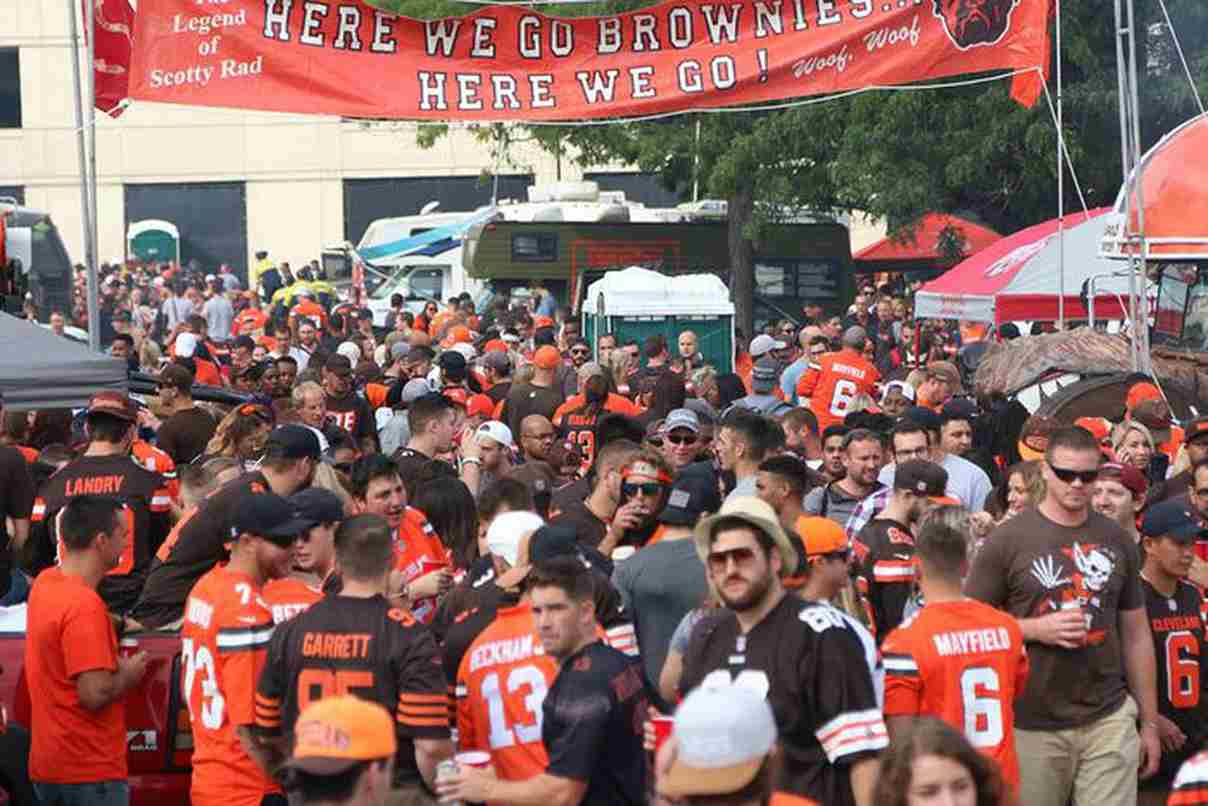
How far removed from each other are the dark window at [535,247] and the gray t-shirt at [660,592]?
25302 millimetres

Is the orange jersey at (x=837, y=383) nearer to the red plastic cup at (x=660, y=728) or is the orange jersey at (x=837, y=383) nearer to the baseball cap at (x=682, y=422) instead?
the baseball cap at (x=682, y=422)

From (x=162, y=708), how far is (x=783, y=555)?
347 centimetres

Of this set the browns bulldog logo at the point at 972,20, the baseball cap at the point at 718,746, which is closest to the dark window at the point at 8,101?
the browns bulldog logo at the point at 972,20

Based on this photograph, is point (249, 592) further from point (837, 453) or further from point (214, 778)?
point (837, 453)

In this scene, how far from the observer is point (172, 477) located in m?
11.4

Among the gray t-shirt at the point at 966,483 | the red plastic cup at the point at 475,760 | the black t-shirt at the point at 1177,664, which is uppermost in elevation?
the gray t-shirt at the point at 966,483

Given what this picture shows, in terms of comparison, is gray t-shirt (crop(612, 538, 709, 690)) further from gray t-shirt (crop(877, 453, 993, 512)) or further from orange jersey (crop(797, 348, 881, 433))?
orange jersey (crop(797, 348, 881, 433))

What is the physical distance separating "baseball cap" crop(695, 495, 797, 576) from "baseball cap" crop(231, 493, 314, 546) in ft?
5.42

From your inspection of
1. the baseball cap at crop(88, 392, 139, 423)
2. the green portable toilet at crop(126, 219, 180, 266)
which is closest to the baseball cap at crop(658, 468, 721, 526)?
the baseball cap at crop(88, 392, 139, 423)

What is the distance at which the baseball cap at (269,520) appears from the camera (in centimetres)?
768

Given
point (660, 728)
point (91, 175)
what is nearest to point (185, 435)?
point (91, 175)

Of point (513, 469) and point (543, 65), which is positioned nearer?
point (513, 469)

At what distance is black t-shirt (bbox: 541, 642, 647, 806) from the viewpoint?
20.7 ft

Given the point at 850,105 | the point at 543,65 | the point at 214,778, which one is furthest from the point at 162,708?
the point at 850,105
